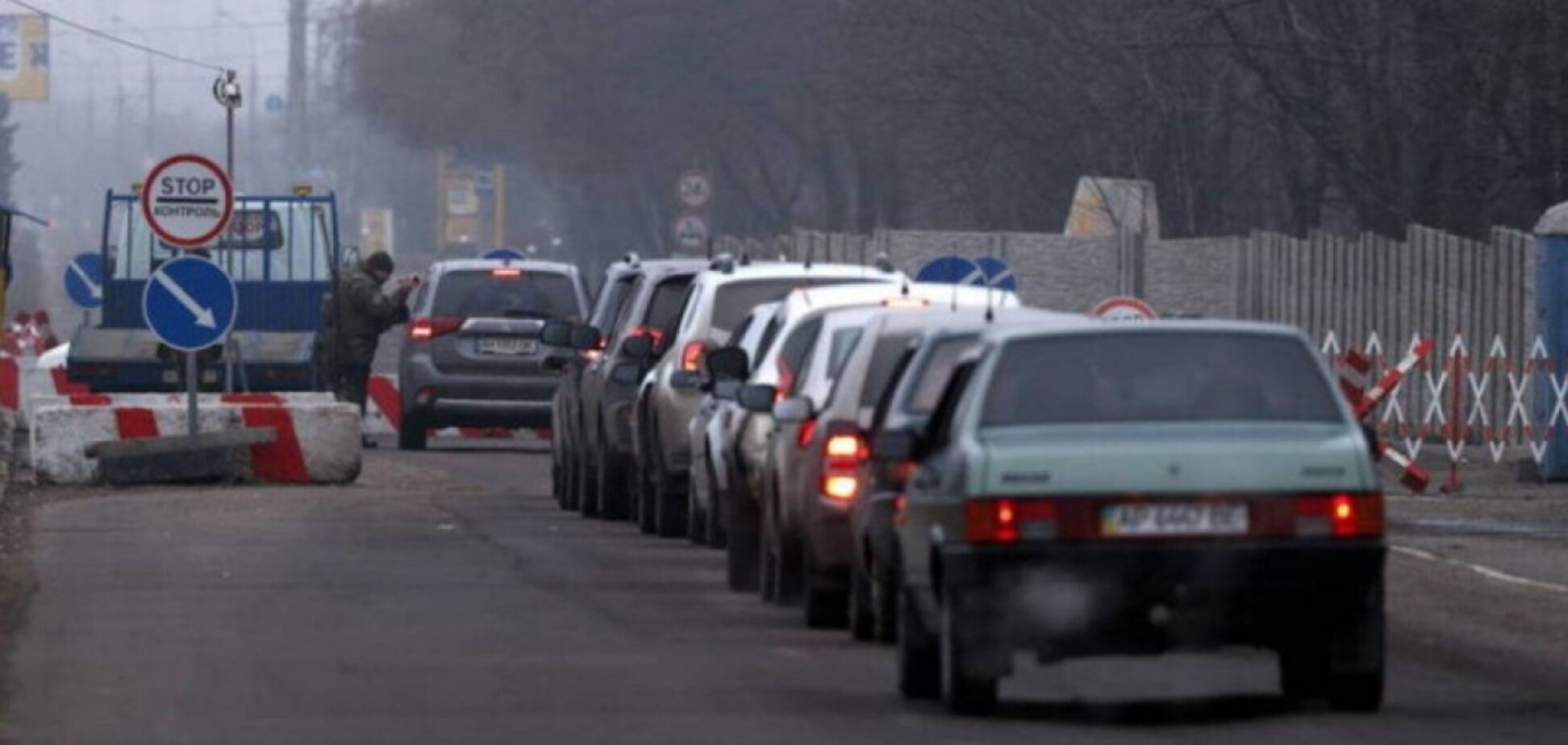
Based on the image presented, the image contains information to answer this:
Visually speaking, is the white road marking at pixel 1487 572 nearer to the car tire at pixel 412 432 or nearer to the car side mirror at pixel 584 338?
the car side mirror at pixel 584 338

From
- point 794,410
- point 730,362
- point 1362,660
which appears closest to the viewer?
point 1362,660

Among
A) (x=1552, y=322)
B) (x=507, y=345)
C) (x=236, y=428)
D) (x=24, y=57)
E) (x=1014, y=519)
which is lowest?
(x=236, y=428)

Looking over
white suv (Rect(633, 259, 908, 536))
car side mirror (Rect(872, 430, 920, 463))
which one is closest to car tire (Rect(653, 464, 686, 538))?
white suv (Rect(633, 259, 908, 536))

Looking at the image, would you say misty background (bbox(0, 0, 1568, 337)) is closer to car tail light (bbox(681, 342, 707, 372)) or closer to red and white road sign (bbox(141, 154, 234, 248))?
red and white road sign (bbox(141, 154, 234, 248))

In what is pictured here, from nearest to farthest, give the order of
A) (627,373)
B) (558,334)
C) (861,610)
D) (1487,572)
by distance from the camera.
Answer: (861,610), (1487,572), (627,373), (558,334)

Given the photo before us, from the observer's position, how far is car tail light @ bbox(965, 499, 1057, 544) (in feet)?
41.3

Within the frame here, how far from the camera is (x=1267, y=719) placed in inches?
520

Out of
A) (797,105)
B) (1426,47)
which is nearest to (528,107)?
(797,105)

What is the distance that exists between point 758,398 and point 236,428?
1110 cm

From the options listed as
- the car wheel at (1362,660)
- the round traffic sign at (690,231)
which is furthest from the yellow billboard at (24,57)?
the car wheel at (1362,660)

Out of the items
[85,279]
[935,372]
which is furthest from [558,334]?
[85,279]

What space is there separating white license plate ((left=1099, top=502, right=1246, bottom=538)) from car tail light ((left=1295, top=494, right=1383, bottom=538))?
19cm

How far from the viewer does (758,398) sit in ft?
58.8

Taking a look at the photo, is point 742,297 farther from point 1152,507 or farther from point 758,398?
point 1152,507
